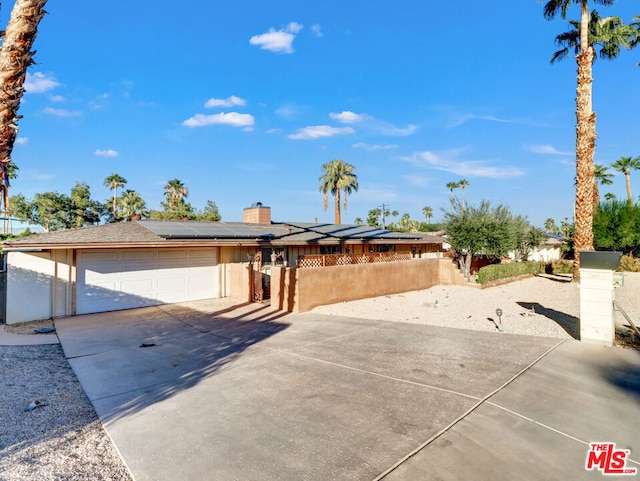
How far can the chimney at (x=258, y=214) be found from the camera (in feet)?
73.5

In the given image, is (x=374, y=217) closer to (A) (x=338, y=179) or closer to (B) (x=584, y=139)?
(A) (x=338, y=179)

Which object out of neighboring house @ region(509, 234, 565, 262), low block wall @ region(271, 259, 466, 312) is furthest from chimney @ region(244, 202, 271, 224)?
neighboring house @ region(509, 234, 565, 262)

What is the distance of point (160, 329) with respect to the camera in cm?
1039

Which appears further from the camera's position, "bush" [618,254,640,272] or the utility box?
"bush" [618,254,640,272]

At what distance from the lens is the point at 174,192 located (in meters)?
47.7

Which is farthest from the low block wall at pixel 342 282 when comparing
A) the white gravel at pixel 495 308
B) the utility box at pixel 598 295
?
the utility box at pixel 598 295

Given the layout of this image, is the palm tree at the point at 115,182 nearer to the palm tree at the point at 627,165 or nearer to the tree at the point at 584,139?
the tree at the point at 584,139

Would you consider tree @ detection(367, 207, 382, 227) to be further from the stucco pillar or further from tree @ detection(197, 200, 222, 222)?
the stucco pillar

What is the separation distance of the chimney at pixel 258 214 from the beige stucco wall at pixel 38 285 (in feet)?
37.7

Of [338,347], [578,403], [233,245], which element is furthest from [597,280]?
[233,245]

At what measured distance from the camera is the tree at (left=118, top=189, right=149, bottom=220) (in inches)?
1749

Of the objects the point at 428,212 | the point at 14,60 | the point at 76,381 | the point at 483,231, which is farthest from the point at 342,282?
the point at 428,212

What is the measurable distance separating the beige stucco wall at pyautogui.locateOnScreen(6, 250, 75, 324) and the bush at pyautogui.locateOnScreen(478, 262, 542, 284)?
20.2m

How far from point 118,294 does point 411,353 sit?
37.8ft
